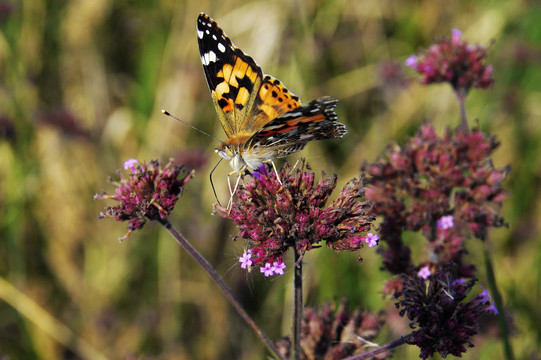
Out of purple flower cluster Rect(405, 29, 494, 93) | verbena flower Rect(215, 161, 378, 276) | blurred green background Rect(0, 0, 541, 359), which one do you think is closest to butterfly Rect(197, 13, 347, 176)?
verbena flower Rect(215, 161, 378, 276)

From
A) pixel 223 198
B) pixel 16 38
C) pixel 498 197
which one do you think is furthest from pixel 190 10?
pixel 498 197

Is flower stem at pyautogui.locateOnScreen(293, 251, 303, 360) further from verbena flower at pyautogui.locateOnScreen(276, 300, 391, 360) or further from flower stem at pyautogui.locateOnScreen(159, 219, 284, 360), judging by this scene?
verbena flower at pyautogui.locateOnScreen(276, 300, 391, 360)

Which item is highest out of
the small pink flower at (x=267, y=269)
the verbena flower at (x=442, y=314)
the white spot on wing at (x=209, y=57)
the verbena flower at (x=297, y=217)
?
the white spot on wing at (x=209, y=57)

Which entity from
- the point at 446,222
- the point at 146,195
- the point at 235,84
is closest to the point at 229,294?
the point at 146,195

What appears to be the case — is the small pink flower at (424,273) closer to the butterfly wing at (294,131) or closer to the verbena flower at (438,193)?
the verbena flower at (438,193)

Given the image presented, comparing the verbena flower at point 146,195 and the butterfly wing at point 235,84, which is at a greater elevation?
the butterfly wing at point 235,84

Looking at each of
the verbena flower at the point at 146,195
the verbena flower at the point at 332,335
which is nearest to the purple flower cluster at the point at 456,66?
the verbena flower at the point at 332,335
